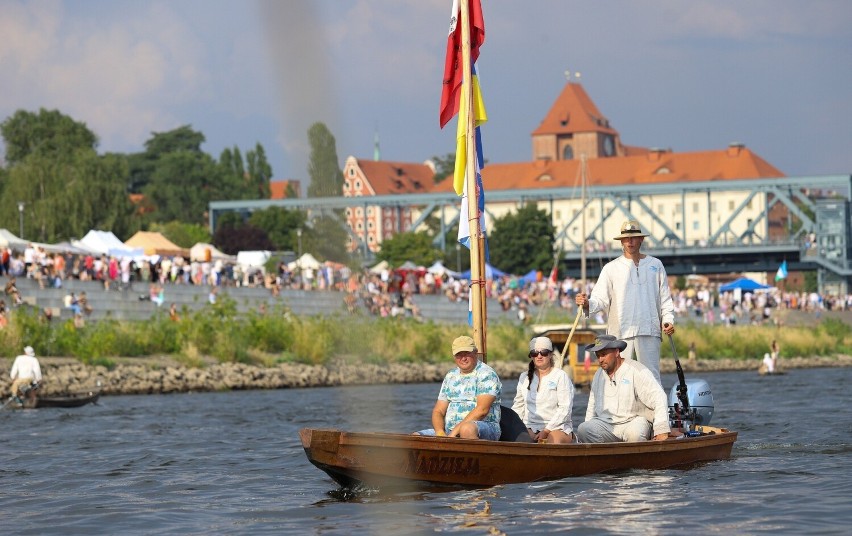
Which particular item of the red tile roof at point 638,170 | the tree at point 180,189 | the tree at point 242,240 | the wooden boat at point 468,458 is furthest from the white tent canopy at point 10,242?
the red tile roof at point 638,170

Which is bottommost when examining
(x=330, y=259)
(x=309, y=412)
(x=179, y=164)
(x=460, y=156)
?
(x=309, y=412)

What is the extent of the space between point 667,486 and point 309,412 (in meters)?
18.7

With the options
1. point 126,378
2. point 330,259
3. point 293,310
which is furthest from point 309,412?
point 330,259

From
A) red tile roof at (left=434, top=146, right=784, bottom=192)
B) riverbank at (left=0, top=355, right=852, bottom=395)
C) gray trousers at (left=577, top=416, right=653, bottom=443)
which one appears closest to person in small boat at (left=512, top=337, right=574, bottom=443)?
gray trousers at (left=577, top=416, right=653, bottom=443)

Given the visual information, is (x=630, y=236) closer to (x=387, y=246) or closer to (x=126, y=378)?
(x=126, y=378)

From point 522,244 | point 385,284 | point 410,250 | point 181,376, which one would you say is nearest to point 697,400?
point 385,284

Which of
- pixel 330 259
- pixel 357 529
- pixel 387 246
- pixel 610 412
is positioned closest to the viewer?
pixel 330 259

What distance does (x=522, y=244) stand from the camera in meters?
124

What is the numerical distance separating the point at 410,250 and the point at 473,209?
328 ft

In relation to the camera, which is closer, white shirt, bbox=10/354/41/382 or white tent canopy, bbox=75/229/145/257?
white shirt, bbox=10/354/41/382

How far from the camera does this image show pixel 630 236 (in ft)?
57.8

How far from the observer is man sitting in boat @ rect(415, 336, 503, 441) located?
16.0 m

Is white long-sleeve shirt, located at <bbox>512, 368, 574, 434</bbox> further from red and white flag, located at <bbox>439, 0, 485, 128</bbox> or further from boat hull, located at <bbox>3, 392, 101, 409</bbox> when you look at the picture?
boat hull, located at <bbox>3, 392, 101, 409</bbox>

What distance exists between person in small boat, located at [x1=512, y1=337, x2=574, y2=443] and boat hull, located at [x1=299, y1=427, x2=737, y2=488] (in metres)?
0.47
